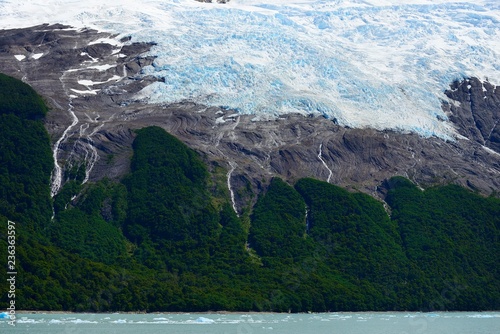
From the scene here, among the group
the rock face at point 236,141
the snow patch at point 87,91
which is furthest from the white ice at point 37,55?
the snow patch at point 87,91

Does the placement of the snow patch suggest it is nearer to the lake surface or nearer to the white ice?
the white ice

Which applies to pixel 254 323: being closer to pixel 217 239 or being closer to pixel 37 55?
pixel 217 239

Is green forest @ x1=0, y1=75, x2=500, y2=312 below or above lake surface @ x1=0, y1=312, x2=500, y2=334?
below

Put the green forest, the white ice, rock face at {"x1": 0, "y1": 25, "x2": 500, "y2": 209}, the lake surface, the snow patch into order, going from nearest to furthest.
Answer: the lake surface, the green forest, rock face at {"x1": 0, "y1": 25, "x2": 500, "y2": 209}, the snow patch, the white ice

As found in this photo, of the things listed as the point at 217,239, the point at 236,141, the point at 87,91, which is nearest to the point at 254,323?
the point at 217,239

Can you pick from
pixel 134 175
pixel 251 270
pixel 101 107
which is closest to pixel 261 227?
pixel 251 270

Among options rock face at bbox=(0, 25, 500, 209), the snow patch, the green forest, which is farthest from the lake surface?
the snow patch

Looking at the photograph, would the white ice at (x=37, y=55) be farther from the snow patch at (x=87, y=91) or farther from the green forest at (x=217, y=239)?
the green forest at (x=217, y=239)
